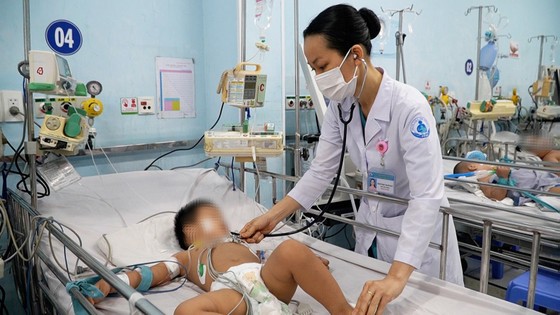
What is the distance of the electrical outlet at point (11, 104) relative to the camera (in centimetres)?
233

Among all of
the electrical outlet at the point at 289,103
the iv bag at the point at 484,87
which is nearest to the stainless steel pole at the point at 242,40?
the electrical outlet at the point at 289,103

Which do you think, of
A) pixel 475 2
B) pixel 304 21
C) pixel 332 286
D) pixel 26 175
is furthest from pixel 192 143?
pixel 475 2

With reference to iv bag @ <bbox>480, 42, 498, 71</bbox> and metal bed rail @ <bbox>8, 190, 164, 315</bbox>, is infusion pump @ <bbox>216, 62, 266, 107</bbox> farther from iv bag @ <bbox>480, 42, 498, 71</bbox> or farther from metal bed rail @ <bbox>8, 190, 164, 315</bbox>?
iv bag @ <bbox>480, 42, 498, 71</bbox>

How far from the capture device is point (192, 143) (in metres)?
3.15

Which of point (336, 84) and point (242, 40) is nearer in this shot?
point (336, 84)

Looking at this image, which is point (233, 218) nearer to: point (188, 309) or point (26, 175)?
point (188, 309)

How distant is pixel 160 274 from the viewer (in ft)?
5.46

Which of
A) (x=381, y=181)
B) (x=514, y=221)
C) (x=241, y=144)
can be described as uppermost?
(x=241, y=144)

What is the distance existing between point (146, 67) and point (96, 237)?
1.29m

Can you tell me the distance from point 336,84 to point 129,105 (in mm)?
1775

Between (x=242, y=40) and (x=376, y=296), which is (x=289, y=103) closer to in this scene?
(x=242, y=40)

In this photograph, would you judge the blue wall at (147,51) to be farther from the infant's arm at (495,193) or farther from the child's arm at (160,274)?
the infant's arm at (495,193)

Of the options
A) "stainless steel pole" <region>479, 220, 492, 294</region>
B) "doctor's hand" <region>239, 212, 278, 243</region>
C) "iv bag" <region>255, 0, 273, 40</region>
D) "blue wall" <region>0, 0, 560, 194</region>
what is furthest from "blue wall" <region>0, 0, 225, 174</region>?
"stainless steel pole" <region>479, 220, 492, 294</region>

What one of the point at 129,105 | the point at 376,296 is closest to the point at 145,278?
the point at 376,296
